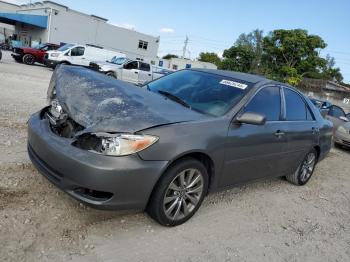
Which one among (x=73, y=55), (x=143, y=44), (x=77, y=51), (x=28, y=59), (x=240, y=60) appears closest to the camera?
(x=73, y=55)

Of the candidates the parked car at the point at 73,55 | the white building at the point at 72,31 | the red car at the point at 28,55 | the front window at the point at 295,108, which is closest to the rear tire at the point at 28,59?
the red car at the point at 28,55

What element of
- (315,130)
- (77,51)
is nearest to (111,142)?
(315,130)

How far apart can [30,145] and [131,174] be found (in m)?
1.40

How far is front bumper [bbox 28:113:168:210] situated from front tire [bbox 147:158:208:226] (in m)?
0.14

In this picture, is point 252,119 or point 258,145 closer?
point 252,119

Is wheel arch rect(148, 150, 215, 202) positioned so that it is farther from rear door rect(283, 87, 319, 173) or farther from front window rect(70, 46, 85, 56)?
front window rect(70, 46, 85, 56)

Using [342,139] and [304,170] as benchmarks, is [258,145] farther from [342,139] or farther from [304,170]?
[342,139]

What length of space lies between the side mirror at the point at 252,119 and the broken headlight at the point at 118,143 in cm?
121

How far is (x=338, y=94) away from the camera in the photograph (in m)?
47.9

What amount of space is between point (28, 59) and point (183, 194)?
23526 millimetres

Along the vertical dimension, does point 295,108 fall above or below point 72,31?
below

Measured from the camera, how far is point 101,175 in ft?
10.4

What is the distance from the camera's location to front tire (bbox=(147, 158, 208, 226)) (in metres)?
3.56

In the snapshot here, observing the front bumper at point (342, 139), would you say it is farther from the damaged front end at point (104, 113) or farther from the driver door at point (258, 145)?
the damaged front end at point (104, 113)
